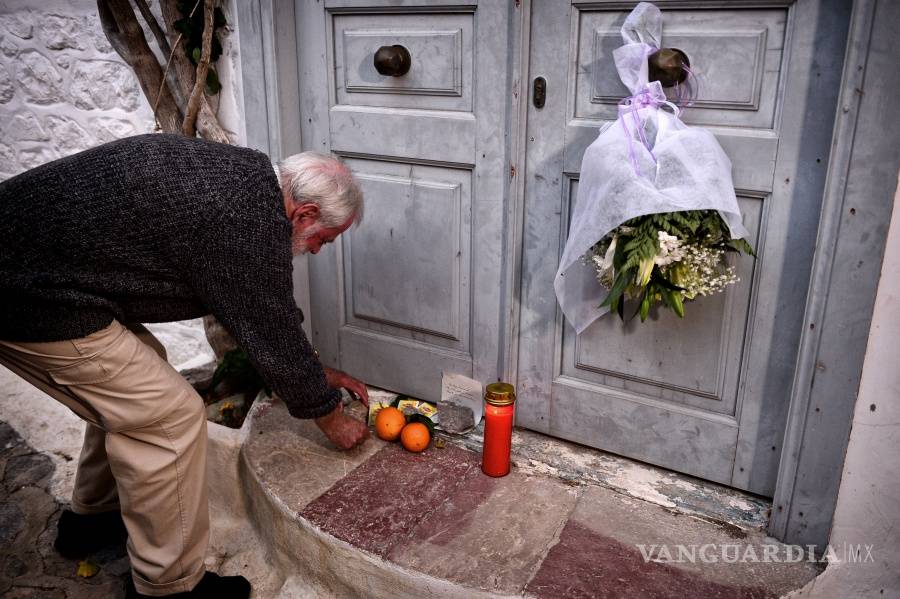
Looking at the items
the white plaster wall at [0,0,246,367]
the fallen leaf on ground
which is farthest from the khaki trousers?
the white plaster wall at [0,0,246,367]

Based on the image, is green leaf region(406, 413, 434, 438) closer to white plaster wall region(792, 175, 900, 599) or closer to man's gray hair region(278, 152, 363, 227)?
man's gray hair region(278, 152, 363, 227)

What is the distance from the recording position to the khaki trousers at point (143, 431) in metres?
2.05

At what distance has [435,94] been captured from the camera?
104 inches

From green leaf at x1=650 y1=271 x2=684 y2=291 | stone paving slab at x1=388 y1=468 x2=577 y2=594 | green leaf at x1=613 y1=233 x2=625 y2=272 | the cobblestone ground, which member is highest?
green leaf at x1=613 y1=233 x2=625 y2=272

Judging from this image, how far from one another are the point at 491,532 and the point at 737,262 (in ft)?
3.42

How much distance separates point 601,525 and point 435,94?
1467 millimetres

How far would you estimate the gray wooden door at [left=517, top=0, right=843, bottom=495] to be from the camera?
6.85 feet

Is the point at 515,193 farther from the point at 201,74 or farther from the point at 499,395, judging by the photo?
the point at 201,74

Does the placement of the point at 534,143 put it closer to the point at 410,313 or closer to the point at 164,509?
the point at 410,313

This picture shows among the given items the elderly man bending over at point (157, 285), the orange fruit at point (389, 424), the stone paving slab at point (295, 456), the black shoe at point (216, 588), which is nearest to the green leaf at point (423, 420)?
the orange fruit at point (389, 424)

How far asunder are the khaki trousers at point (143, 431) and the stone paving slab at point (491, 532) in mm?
598

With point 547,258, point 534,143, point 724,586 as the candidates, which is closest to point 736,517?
point 724,586

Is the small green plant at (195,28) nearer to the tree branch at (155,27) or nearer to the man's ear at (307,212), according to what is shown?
the tree branch at (155,27)

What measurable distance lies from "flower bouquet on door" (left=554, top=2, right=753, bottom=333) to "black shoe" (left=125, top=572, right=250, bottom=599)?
1343mm
